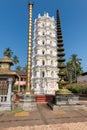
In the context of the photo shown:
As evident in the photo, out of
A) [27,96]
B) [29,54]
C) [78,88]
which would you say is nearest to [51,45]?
[78,88]

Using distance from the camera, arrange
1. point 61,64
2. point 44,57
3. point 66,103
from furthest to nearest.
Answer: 1. point 44,57
2. point 61,64
3. point 66,103

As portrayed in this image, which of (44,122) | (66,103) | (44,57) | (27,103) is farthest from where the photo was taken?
(44,57)

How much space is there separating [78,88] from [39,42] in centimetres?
2225

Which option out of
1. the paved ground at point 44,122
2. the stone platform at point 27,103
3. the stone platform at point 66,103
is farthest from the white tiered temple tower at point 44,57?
the paved ground at point 44,122

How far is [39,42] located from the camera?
42.7 metres

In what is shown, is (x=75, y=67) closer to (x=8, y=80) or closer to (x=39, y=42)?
(x=39, y=42)

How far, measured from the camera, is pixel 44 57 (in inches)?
1656

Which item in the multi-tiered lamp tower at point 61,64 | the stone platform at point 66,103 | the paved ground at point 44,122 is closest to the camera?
the paved ground at point 44,122

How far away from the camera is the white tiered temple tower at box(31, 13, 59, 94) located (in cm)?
4000

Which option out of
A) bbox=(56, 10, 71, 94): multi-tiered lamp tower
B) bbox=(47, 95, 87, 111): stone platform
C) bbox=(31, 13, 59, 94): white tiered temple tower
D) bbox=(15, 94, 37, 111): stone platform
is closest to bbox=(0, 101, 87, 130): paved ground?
bbox=(15, 94, 37, 111): stone platform

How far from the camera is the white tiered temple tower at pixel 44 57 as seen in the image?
40.0 meters

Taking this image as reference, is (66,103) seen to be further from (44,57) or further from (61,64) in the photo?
(44,57)

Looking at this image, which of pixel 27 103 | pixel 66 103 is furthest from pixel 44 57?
pixel 27 103

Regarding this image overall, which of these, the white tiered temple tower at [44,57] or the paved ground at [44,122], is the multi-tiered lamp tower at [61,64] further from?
the white tiered temple tower at [44,57]
